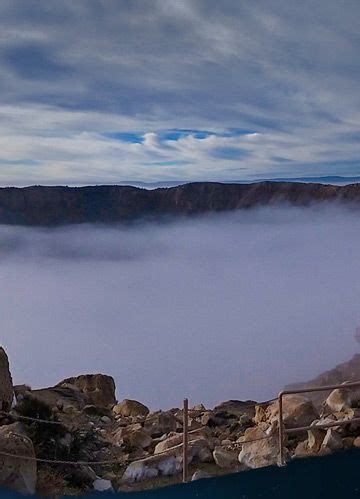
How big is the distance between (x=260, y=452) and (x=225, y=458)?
1.89 ft

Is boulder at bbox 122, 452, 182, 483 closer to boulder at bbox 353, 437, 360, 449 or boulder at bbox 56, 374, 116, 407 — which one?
Result: boulder at bbox 353, 437, 360, 449

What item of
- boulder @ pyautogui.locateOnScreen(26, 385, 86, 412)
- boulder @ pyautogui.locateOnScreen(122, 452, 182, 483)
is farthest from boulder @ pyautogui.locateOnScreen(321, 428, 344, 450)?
boulder @ pyautogui.locateOnScreen(26, 385, 86, 412)

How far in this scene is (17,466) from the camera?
342 inches

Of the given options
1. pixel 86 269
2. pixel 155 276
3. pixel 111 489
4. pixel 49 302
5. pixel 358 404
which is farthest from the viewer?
pixel 86 269

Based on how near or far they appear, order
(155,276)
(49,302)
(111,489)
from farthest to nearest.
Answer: (155,276), (49,302), (111,489)

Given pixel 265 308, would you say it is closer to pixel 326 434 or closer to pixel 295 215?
pixel 295 215

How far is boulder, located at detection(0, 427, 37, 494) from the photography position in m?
8.54

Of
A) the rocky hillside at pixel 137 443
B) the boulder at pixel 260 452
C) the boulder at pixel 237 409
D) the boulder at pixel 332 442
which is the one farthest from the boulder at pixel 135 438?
the boulder at pixel 332 442

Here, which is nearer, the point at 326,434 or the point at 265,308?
the point at 326,434

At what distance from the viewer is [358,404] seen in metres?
11.1

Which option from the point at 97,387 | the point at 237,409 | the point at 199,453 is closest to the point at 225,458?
the point at 199,453

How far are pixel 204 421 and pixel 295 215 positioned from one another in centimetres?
12939

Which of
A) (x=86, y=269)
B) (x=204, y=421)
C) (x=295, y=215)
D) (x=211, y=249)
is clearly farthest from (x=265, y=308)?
(x=204, y=421)

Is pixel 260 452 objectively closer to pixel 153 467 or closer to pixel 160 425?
pixel 153 467
